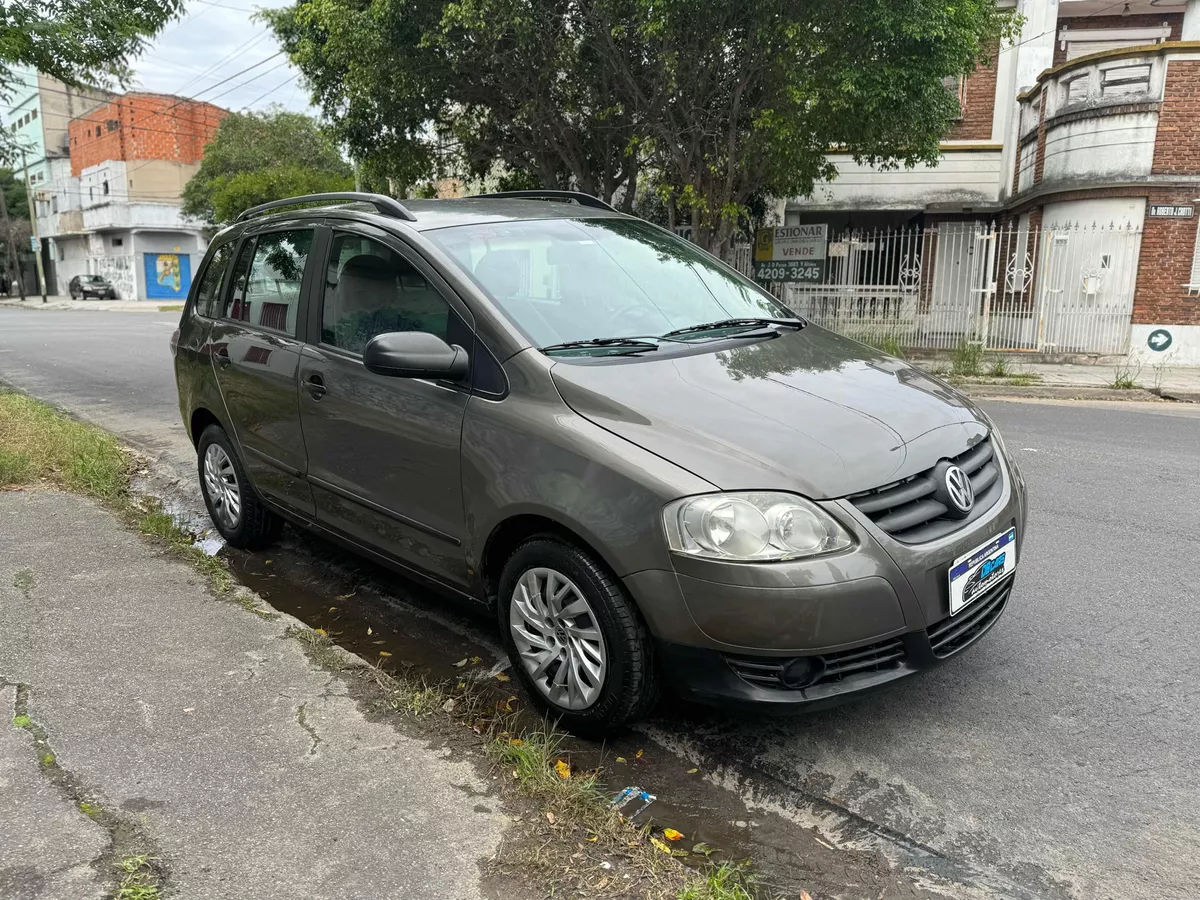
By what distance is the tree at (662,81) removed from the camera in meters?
11.1

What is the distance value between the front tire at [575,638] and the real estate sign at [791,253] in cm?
1358

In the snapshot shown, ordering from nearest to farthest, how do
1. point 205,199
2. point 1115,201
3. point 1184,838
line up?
point 1184,838 < point 1115,201 < point 205,199

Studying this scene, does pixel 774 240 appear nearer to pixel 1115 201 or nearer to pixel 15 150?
pixel 1115 201

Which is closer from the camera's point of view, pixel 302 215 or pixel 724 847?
pixel 724 847

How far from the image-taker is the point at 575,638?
303cm

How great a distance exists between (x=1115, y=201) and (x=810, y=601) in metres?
14.7

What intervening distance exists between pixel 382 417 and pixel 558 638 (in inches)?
47.0

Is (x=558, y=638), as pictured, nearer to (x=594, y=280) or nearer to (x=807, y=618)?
(x=807, y=618)

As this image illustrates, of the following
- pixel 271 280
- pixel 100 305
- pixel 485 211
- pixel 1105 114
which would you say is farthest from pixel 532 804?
pixel 100 305

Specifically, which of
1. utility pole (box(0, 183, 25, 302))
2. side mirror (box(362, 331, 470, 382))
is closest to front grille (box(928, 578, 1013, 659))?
side mirror (box(362, 331, 470, 382))

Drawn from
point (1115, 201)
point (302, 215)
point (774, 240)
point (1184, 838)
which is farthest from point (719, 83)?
point (1184, 838)

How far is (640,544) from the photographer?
272 centimetres

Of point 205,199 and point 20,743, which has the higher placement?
point 205,199

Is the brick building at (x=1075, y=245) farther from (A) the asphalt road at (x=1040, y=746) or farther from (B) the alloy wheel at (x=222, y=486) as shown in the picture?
(B) the alloy wheel at (x=222, y=486)
